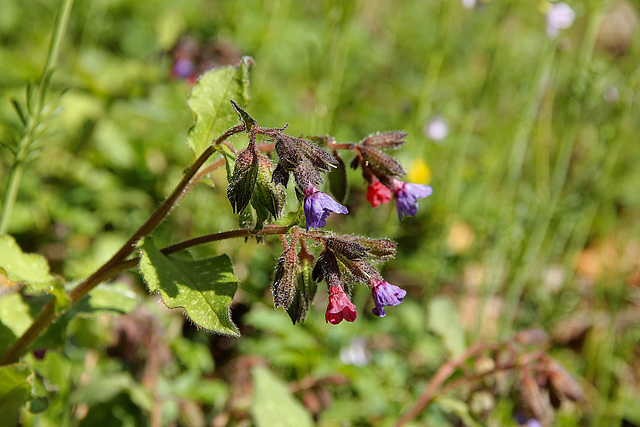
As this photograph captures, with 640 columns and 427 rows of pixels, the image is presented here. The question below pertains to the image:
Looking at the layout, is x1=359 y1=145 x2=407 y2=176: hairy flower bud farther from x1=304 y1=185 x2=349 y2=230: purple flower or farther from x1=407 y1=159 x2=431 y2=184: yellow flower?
x1=407 y1=159 x2=431 y2=184: yellow flower

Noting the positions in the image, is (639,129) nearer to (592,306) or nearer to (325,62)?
(592,306)

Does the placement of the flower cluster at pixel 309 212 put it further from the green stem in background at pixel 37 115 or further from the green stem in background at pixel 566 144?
the green stem in background at pixel 566 144

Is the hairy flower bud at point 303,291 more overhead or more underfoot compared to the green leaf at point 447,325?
more overhead

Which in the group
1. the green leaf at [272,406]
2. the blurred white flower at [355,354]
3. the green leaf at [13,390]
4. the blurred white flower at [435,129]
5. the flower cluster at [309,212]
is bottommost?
the blurred white flower at [355,354]

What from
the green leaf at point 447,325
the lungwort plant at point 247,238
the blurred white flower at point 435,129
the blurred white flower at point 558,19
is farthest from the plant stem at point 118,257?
the blurred white flower at point 435,129

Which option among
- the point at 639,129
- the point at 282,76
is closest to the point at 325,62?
the point at 282,76

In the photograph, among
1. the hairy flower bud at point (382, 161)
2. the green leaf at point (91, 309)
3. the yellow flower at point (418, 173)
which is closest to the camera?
the hairy flower bud at point (382, 161)
